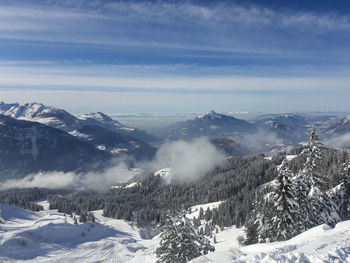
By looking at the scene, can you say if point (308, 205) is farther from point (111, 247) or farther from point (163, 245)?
point (111, 247)

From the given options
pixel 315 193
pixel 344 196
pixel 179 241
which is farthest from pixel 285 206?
pixel 344 196

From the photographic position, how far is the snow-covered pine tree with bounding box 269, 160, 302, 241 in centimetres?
3472

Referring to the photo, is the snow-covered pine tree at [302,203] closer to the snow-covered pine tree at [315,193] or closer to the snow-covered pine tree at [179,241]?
the snow-covered pine tree at [315,193]

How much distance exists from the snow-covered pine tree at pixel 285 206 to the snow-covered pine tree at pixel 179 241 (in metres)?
13.3

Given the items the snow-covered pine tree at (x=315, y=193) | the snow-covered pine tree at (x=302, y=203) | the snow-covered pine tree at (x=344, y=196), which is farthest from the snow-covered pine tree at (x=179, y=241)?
the snow-covered pine tree at (x=344, y=196)

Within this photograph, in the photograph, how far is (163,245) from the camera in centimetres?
3638

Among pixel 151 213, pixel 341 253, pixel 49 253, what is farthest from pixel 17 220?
pixel 341 253

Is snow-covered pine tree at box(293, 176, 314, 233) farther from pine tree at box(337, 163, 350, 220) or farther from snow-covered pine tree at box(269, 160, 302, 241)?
pine tree at box(337, 163, 350, 220)

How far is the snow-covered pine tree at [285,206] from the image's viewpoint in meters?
34.7

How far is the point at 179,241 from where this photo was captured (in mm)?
34250

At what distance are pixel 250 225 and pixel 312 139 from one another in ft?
73.0

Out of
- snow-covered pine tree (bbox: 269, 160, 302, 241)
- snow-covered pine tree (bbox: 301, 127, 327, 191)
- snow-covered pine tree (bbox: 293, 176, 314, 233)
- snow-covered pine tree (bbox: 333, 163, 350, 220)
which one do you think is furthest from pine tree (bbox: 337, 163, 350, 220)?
snow-covered pine tree (bbox: 269, 160, 302, 241)

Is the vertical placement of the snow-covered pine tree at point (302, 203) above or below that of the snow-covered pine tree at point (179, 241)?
above

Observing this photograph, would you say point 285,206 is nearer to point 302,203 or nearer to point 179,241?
point 302,203
